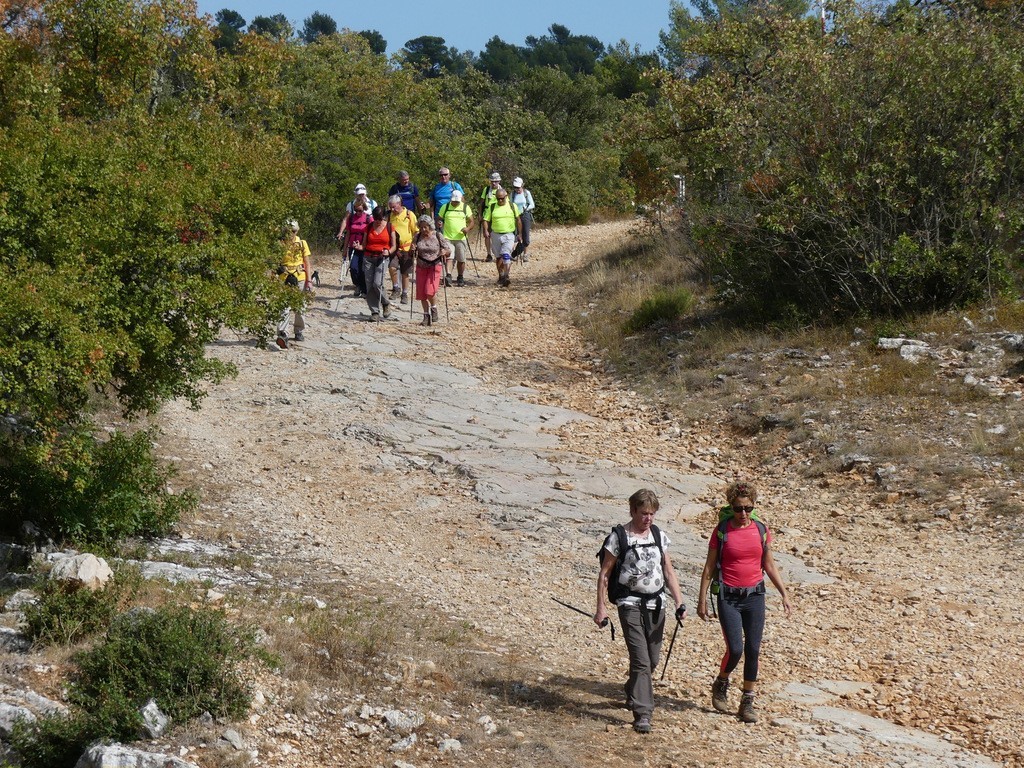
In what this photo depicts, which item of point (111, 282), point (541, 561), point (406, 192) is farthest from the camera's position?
point (406, 192)

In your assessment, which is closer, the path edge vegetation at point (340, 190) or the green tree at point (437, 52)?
the path edge vegetation at point (340, 190)

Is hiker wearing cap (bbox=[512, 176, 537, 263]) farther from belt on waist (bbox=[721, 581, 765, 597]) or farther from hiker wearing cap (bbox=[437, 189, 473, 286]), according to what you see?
belt on waist (bbox=[721, 581, 765, 597])

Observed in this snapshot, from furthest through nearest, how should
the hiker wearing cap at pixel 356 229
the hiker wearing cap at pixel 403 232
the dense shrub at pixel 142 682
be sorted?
the hiker wearing cap at pixel 356 229
the hiker wearing cap at pixel 403 232
the dense shrub at pixel 142 682

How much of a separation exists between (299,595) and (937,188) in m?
9.77

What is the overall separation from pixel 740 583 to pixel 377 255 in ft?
35.0

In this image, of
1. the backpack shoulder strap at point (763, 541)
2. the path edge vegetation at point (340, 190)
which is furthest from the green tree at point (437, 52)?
the backpack shoulder strap at point (763, 541)

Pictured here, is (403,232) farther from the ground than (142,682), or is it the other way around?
(403,232)

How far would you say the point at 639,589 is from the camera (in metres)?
7.08

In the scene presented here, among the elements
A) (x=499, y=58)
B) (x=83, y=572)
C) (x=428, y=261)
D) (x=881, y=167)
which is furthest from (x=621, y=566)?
(x=499, y=58)

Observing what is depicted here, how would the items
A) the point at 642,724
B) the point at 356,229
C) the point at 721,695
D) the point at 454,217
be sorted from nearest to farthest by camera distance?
the point at 642,724
the point at 721,695
the point at 356,229
the point at 454,217

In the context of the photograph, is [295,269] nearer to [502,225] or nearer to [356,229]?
[356,229]

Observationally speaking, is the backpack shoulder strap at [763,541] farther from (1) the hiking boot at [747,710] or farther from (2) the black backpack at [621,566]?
(1) the hiking boot at [747,710]

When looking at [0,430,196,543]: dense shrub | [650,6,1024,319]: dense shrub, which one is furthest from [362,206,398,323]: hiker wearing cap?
[0,430,196,543]: dense shrub

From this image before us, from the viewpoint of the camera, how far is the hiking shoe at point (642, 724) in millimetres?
6988
